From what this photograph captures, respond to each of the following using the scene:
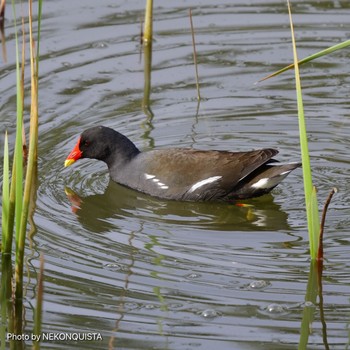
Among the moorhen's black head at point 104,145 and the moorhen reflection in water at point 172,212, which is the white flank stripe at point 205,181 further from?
the moorhen's black head at point 104,145

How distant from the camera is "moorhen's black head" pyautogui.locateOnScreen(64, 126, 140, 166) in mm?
8023

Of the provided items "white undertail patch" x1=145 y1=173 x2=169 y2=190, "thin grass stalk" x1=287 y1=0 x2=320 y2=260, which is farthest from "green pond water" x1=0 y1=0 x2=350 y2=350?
"thin grass stalk" x1=287 y1=0 x2=320 y2=260

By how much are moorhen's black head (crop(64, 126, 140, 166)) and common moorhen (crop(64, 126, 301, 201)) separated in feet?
0.06

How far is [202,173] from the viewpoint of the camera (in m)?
7.64

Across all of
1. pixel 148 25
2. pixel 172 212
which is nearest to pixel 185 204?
pixel 172 212

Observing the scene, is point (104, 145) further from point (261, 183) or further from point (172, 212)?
point (261, 183)

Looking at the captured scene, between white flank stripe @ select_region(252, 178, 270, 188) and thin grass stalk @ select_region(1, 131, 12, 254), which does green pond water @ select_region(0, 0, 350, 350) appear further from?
thin grass stalk @ select_region(1, 131, 12, 254)

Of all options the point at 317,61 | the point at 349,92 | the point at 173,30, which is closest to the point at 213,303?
the point at 349,92

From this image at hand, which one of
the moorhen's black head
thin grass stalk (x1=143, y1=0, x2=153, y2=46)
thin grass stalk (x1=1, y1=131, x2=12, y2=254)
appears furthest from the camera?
thin grass stalk (x1=143, y1=0, x2=153, y2=46)

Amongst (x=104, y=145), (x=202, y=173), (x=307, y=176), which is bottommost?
(x=307, y=176)

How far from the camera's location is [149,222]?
711cm

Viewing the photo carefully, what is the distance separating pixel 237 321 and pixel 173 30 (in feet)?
19.2

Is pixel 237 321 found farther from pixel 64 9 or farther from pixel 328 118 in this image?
pixel 64 9

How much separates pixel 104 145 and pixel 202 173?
959 mm
